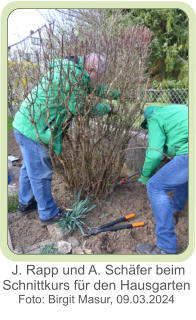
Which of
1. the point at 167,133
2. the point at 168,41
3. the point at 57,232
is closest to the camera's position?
the point at 167,133

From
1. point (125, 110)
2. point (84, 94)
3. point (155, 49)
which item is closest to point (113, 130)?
point (125, 110)

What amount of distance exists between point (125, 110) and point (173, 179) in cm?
87

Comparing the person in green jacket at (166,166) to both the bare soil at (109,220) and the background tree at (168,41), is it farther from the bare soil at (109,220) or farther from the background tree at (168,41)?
the background tree at (168,41)

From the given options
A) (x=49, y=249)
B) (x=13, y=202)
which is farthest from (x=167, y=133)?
(x=13, y=202)

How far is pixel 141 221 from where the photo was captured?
8.25 ft

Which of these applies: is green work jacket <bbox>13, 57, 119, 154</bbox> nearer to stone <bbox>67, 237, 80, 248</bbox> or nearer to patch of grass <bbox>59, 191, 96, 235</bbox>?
patch of grass <bbox>59, 191, 96, 235</bbox>

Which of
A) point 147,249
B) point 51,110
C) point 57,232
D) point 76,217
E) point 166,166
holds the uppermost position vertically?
point 51,110

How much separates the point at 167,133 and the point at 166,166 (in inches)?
12.9

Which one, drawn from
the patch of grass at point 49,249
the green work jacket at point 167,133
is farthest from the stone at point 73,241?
the green work jacket at point 167,133

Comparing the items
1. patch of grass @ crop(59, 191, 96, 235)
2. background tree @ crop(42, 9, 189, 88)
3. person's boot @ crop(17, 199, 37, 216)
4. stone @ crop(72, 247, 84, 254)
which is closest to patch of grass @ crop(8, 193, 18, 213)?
person's boot @ crop(17, 199, 37, 216)

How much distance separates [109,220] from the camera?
2.54 meters

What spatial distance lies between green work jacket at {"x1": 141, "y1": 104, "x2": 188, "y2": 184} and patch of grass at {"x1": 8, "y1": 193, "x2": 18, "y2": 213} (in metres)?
1.73

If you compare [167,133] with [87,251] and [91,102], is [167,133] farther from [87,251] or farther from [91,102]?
[87,251]

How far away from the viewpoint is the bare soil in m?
2.21
